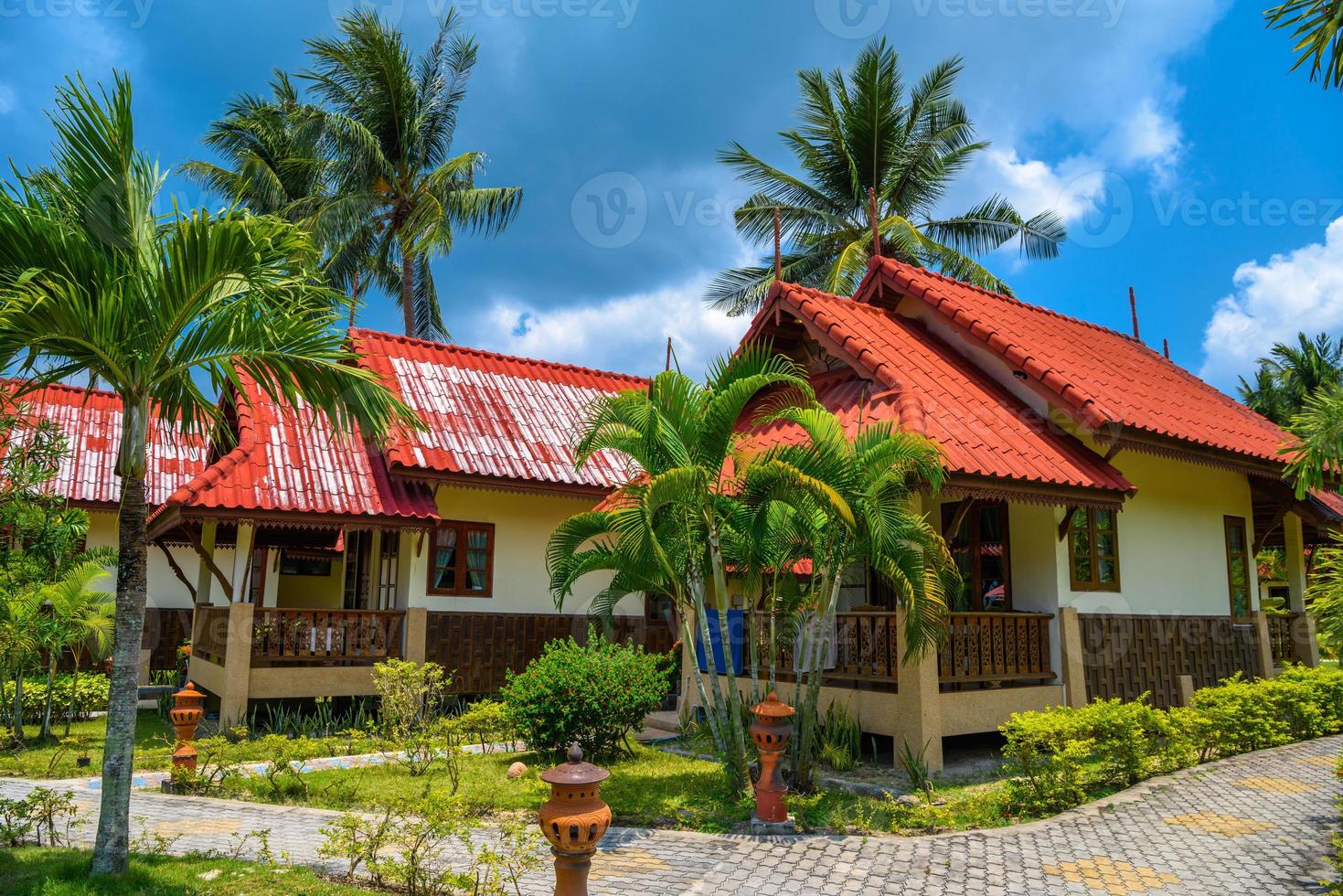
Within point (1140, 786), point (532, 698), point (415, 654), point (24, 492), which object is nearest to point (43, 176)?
point (24, 492)

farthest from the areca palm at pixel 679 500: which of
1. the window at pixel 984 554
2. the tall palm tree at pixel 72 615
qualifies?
the tall palm tree at pixel 72 615

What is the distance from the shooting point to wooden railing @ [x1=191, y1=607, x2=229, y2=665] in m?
12.6

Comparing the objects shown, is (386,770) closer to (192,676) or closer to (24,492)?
(24,492)

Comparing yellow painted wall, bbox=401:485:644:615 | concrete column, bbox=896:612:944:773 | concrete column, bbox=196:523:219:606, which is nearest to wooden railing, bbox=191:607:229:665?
concrete column, bbox=196:523:219:606

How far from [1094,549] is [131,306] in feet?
33.5

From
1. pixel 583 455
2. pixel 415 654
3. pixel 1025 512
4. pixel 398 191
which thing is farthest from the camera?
pixel 398 191

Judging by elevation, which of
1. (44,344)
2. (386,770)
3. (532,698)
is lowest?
(386,770)

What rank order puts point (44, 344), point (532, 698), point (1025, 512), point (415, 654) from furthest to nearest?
point (415, 654), point (1025, 512), point (532, 698), point (44, 344)

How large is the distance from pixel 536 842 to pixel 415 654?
6378 millimetres

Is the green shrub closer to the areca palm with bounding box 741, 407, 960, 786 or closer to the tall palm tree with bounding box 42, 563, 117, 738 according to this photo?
the tall palm tree with bounding box 42, 563, 117, 738

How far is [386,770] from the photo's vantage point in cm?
935

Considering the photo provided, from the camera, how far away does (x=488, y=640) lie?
44.2ft

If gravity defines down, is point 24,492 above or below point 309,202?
below

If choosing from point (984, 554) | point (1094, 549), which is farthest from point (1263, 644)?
point (984, 554)
